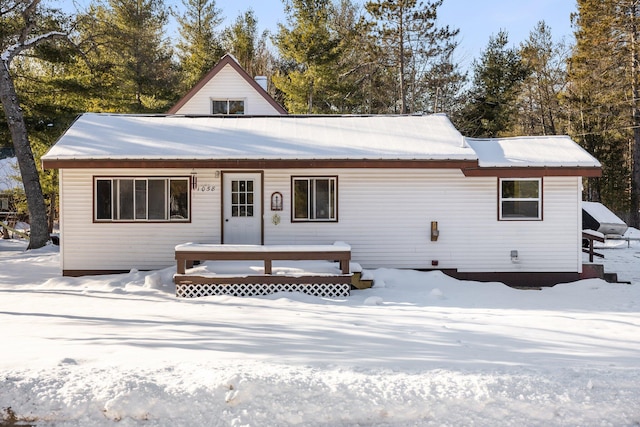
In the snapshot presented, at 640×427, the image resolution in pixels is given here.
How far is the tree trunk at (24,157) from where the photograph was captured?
52.8 ft

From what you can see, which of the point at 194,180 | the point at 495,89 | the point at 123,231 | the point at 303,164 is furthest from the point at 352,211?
the point at 495,89

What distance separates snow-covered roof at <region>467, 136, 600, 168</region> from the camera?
11422 mm

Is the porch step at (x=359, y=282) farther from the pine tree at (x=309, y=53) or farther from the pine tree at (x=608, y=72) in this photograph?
the pine tree at (x=608, y=72)

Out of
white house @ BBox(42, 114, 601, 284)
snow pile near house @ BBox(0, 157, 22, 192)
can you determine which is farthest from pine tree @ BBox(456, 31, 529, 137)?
snow pile near house @ BBox(0, 157, 22, 192)

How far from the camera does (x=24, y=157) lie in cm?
1617

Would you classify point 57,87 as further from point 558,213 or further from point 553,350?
point 553,350

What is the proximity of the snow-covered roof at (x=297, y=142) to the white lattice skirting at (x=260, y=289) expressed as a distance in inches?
111

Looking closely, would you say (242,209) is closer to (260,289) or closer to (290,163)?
(290,163)

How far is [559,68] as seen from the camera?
100 feet

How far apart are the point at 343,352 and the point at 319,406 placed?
4.68ft

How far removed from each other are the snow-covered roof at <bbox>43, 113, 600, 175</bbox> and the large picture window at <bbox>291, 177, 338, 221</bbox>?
2.27 ft

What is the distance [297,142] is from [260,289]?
3839mm

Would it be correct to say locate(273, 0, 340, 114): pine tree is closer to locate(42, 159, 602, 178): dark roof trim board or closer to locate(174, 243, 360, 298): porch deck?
locate(42, 159, 602, 178): dark roof trim board

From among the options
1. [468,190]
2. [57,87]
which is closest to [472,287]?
[468,190]
